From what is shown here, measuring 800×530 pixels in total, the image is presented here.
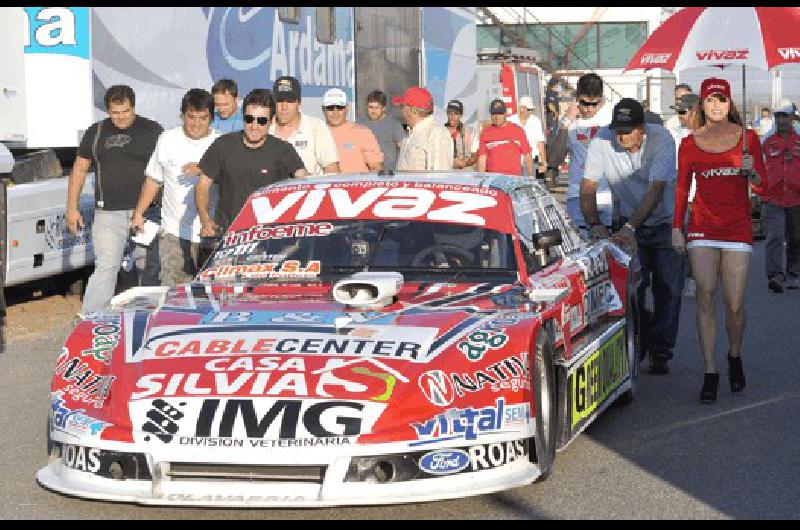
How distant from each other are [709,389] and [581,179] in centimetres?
242

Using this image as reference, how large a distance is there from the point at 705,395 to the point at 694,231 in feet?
3.12

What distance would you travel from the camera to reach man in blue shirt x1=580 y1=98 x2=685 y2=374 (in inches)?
426

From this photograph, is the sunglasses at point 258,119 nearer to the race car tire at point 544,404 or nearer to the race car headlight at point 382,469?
the race car tire at point 544,404

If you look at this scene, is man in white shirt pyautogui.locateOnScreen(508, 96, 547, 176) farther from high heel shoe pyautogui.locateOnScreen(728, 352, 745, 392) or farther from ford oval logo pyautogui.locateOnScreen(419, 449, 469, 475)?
ford oval logo pyautogui.locateOnScreen(419, 449, 469, 475)

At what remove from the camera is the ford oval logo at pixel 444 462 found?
6336mm

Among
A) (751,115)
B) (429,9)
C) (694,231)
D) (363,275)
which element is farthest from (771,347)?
(751,115)

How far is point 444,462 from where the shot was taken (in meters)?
6.37

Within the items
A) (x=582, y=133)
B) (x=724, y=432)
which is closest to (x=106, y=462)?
(x=724, y=432)

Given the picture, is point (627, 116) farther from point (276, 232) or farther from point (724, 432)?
point (276, 232)

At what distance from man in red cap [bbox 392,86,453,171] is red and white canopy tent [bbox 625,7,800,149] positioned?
2020 millimetres

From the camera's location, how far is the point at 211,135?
11.7 m

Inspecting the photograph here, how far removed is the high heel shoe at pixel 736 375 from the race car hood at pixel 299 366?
285 cm

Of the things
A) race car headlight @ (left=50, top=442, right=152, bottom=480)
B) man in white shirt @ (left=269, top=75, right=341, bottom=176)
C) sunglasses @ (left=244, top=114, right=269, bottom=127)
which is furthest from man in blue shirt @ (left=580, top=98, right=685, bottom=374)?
race car headlight @ (left=50, top=442, right=152, bottom=480)
